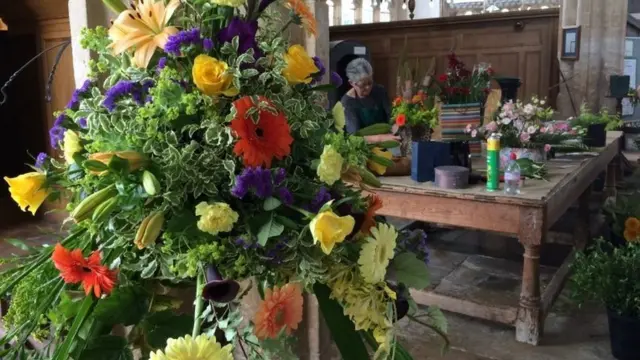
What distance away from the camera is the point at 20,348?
718mm

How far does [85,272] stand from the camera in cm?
67

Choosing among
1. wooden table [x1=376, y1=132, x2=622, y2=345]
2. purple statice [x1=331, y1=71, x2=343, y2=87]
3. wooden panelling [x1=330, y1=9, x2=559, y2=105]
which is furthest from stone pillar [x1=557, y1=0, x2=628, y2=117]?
purple statice [x1=331, y1=71, x2=343, y2=87]

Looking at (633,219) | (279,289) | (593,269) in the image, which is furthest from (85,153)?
(633,219)

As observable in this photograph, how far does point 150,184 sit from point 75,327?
0.58 feet

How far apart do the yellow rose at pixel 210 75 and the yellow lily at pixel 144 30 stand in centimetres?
5

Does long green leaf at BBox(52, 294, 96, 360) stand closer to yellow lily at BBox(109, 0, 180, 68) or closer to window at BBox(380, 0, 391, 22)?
yellow lily at BBox(109, 0, 180, 68)

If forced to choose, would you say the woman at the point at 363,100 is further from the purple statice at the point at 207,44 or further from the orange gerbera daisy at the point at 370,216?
the purple statice at the point at 207,44

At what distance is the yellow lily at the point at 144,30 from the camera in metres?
0.72

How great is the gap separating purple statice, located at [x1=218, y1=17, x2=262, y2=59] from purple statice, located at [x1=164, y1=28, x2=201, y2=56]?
4 cm

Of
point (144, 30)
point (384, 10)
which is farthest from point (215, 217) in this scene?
point (384, 10)

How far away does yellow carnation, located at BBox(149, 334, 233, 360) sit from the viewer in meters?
0.60

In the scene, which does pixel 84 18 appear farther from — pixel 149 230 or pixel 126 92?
pixel 149 230

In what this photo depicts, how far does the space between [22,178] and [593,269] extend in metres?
2.44

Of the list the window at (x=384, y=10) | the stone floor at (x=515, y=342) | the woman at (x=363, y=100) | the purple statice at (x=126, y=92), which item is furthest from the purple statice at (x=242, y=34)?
the window at (x=384, y=10)
